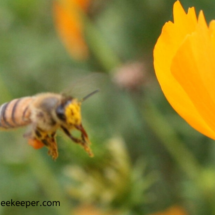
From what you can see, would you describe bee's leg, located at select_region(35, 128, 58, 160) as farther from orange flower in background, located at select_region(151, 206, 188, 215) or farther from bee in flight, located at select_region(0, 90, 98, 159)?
orange flower in background, located at select_region(151, 206, 188, 215)

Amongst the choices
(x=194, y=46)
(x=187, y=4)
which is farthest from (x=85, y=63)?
(x=194, y=46)

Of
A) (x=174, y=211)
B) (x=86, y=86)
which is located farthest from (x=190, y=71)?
(x=174, y=211)

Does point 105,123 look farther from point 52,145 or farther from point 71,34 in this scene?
point 52,145

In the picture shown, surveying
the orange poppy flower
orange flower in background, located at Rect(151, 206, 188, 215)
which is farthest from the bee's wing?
orange flower in background, located at Rect(151, 206, 188, 215)

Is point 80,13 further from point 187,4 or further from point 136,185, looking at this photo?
point 136,185

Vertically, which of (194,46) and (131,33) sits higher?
(131,33)

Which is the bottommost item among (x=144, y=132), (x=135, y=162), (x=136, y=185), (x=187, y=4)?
(x=136, y=185)
